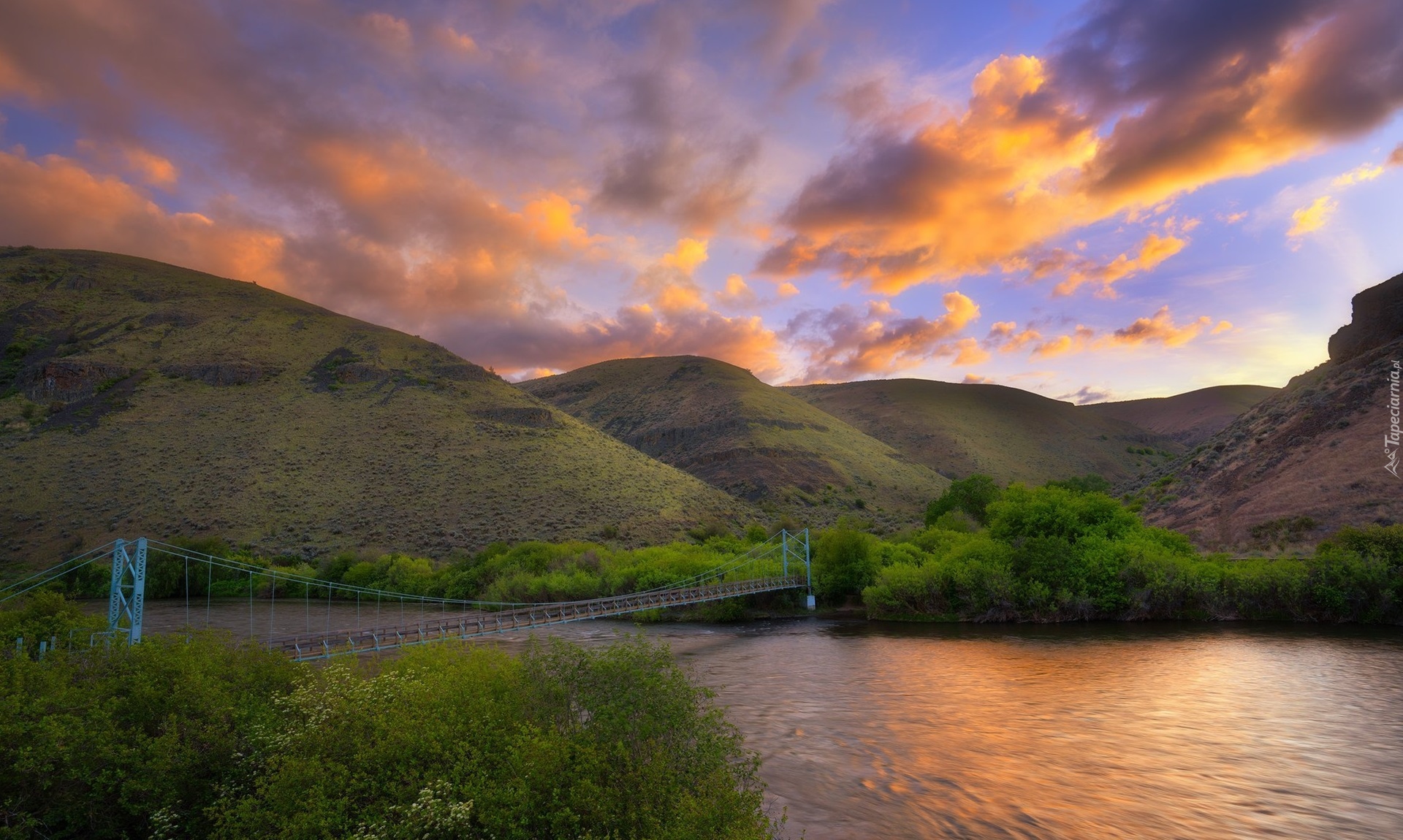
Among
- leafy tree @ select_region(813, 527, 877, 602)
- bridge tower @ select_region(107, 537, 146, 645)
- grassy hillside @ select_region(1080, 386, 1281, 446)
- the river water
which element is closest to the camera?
the river water

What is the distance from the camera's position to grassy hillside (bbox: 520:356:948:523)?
82.2 metres

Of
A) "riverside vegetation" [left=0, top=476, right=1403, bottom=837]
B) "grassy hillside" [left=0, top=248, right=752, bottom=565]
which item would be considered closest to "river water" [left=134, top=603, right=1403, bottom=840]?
"riverside vegetation" [left=0, top=476, right=1403, bottom=837]

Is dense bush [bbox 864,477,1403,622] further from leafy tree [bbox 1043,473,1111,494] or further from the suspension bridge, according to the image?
leafy tree [bbox 1043,473,1111,494]

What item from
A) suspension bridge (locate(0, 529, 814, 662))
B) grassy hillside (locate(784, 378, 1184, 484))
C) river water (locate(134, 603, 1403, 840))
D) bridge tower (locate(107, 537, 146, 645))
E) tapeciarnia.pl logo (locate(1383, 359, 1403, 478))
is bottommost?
river water (locate(134, 603, 1403, 840))

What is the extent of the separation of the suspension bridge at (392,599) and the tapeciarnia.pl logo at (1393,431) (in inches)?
1315

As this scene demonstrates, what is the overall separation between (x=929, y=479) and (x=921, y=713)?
260ft

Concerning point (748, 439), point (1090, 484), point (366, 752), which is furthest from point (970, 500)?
point (366, 752)

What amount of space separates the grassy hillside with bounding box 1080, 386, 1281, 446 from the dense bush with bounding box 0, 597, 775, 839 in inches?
6285

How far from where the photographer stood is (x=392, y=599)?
174 feet

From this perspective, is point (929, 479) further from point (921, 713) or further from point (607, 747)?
point (607, 747)

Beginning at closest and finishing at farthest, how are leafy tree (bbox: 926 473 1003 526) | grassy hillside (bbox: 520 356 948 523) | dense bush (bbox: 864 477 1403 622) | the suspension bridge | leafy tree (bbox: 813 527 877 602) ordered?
the suspension bridge < dense bush (bbox: 864 477 1403 622) < leafy tree (bbox: 813 527 877 602) < leafy tree (bbox: 926 473 1003 526) < grassy hillside (bbox: 520 356 948 523)

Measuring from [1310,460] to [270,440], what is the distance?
8095 cm

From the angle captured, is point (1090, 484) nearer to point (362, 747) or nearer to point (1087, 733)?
point (1087, 733)

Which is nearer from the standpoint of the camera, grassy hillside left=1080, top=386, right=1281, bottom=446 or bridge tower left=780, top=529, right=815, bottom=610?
bridge tower left=780, top=529, right=815, bottom=610
